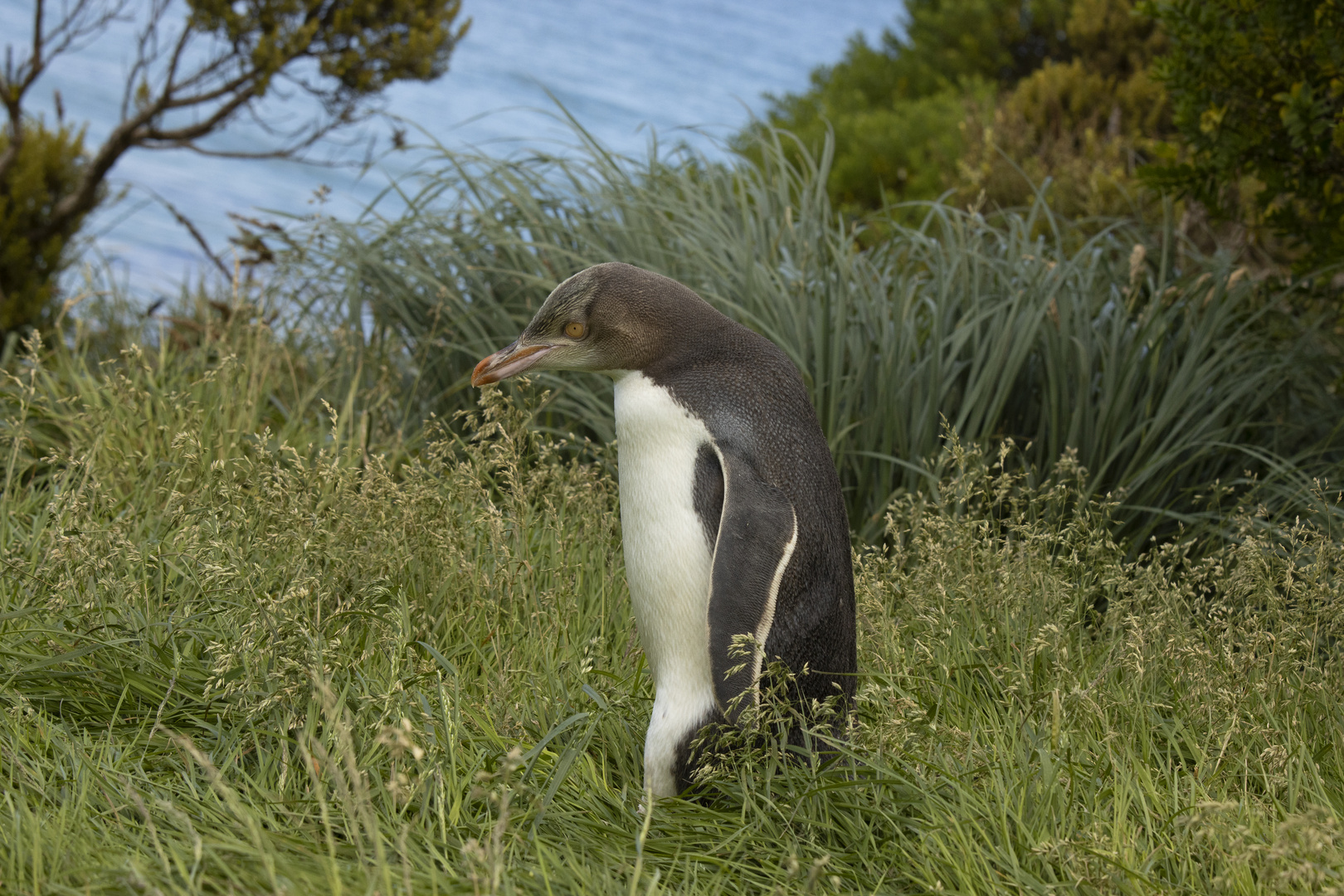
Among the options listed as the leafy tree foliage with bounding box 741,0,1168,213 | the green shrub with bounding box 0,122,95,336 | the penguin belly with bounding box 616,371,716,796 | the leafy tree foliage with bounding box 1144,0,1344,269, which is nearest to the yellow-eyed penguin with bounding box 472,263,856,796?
the penguin belly with bounding box 616,371,716,796

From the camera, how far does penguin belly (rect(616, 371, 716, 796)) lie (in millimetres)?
2234

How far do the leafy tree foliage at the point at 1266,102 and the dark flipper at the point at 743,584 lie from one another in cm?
300

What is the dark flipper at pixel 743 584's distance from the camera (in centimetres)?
216

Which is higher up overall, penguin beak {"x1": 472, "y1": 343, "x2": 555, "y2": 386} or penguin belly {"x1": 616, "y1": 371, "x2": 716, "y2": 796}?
penguin beak {"x1": 472, "y1": 343, "x2": 555, "y2": 386}

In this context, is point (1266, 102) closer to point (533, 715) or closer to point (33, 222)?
point (533, 715)

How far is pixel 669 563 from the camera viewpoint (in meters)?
2.29

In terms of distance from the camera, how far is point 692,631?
2273 mm

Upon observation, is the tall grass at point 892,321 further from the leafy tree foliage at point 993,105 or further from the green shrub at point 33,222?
the green shrub at point 33,222

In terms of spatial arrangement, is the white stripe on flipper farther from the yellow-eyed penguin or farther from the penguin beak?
the penguin beak

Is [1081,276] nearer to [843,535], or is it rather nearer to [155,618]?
[843,535]

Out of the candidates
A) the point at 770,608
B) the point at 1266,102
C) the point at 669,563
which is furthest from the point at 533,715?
the point at 1266,102

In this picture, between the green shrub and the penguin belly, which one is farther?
the green shrub

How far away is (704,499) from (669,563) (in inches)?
5.8

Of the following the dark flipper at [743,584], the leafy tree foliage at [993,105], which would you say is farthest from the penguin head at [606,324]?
the leafy tree foliage at [993,105]
